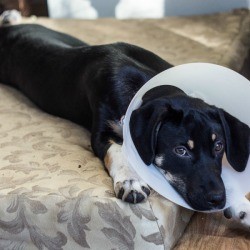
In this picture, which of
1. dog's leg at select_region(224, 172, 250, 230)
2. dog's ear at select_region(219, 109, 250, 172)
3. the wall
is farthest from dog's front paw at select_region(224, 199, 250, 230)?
the wall

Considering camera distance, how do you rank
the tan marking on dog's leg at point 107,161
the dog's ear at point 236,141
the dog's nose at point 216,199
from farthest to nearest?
the tan marking on dog's leg at point 107,161, the dog's ear at point 236,141, the dog's nose at point 216,199

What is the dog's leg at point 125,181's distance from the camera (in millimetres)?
1659

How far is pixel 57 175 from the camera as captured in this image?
6.08 feet

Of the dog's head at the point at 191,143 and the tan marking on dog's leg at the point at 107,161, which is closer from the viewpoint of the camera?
the dog's head at the point at 191,143

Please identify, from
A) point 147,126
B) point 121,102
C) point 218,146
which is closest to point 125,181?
point 147,126

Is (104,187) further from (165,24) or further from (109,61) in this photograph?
(165,24)

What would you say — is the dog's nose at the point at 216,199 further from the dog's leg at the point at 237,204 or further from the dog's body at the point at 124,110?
the dog's leg at the point at 237,204

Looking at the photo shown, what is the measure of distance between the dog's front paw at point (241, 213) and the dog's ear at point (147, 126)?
1.11 feet

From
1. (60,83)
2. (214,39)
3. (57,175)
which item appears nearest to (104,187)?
(57,175)

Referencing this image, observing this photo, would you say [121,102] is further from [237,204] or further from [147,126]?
[237,204]

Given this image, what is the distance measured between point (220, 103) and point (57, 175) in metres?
0.60

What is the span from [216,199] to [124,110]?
581 millimetres

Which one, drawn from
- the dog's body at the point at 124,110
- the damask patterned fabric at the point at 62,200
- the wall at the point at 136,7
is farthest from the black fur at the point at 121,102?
the wall at the point at 136,7

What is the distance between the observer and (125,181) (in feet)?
5.61
